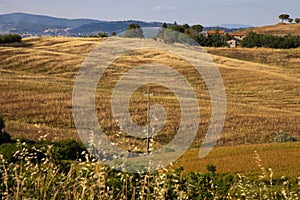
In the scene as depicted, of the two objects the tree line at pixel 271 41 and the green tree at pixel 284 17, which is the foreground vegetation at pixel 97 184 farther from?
the green tree at pixel 284 17

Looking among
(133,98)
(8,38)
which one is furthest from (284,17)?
(133,98)

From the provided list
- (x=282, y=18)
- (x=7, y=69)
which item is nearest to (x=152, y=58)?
(x=7, y=69)

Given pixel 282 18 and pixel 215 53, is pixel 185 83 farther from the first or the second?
pixel 282 18

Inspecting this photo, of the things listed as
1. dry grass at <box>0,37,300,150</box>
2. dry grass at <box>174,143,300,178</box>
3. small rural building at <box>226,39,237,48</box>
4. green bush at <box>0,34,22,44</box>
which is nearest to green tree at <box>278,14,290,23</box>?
small rural building at <box>226,39,237,48</box>

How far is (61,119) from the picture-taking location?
30125mm

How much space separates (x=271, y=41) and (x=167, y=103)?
234ft

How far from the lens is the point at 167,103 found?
124 feet

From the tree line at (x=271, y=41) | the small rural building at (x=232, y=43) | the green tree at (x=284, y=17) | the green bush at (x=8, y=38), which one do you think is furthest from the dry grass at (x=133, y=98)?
the green tree at (x=284, y=17)

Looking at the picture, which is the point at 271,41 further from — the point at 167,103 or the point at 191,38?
the point at 167,103

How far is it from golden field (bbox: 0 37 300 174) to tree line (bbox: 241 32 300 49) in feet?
83.8

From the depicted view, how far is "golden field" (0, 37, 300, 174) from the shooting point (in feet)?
74.8

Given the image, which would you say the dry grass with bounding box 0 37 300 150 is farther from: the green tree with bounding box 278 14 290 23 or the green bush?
the green tree with bounding box 278 14 290 23

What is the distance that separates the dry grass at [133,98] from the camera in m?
28.7

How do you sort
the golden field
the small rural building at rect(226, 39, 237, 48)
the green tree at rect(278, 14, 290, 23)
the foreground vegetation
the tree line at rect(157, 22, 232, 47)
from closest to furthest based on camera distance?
1. the foreground vegetation
2. the golden field
3. the tree line at rect(157, 22, 232, 47)
4. the small rural building at rect(226, 39, 237, 48)
5. the green tree at rect(278, 14, 290, 23)
